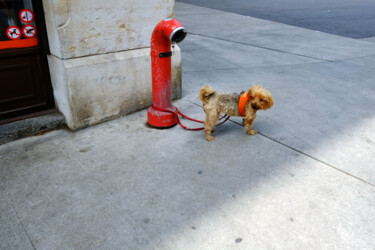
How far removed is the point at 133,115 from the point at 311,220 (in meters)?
2.51

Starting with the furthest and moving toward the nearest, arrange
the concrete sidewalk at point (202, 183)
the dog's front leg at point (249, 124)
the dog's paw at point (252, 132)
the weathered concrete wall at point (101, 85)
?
the dog's paw at point (252, 132), the weathered concrete wall at point (101, 85), the dog's front leg at point (249, 124), the concrete sidewalk at point (202, 183)

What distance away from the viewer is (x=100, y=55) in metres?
3.70

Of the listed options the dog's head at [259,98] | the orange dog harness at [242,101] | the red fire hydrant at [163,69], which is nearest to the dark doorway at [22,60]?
the red fire hydrant at [163,69]

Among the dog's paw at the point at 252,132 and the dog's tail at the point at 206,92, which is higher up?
the dog's tail at the point at 206,92

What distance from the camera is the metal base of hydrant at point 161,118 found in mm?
3750

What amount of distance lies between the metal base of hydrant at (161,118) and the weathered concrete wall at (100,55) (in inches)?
19.2

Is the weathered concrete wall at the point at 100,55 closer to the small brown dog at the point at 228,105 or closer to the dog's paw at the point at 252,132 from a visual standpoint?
the small brown dog at the point at 228,105

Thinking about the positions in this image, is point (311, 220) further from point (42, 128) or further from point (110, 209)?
point (42, 128)

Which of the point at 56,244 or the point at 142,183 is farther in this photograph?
the point at 142,183

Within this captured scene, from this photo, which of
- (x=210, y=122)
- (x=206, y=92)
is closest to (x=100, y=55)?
(x=206, y=92)

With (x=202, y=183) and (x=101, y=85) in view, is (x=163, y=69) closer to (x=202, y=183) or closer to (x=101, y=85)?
(x=101, y=85)

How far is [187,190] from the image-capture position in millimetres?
2752

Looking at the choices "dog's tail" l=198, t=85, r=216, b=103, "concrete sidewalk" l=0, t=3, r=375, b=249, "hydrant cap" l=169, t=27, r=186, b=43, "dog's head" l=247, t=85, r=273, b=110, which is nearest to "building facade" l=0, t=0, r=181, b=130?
"concrete sidewalk" l=0, t=3, r=375, b=249

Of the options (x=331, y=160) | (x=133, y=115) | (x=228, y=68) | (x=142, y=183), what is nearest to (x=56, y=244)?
(x=142, y=183)
